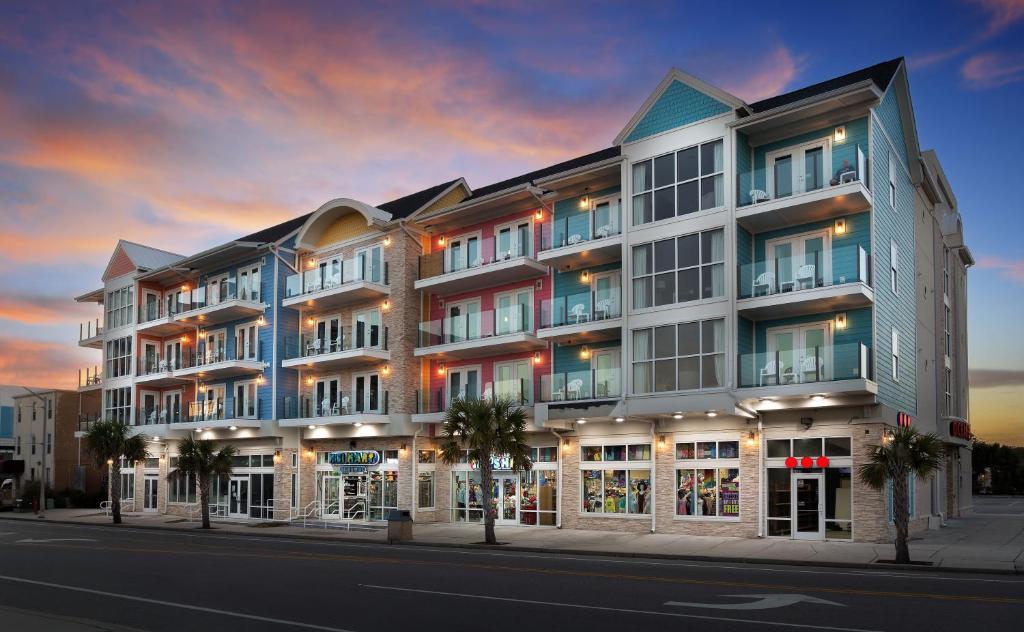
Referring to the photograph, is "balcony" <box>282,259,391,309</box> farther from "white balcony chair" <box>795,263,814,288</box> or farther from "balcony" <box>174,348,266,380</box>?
"white balcony chair" <box>795,263,814,288</box>

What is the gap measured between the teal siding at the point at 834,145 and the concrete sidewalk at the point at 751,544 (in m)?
10.8

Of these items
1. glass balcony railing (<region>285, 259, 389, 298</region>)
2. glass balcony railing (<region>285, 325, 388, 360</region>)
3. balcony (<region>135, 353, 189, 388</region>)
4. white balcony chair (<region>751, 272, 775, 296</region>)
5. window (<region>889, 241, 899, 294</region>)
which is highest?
glass balcony railing (<region>285, 259, 389, 298</region>)

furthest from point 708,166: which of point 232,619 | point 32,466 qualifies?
point 32,466

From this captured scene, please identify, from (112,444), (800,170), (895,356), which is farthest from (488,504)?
(112,444)

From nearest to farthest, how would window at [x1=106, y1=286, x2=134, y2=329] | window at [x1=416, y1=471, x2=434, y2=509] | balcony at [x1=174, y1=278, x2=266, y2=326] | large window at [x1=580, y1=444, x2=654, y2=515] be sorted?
large window at [x1=580, y1=444, x2=654, y2=515] < window at [x1=416, y1=471, x2=434, y2=509] < balcony at [x1=174, y1=278, x2=266, y2=326] < window at [x1=106, y1=286, x2=134, y2=329]

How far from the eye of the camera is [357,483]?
39688 mm

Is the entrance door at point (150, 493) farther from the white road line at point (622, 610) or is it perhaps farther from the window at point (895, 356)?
the window at point (895, 356)

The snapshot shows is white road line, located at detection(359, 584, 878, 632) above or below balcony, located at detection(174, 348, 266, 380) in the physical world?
below

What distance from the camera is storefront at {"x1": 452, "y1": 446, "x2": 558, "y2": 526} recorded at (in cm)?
3359

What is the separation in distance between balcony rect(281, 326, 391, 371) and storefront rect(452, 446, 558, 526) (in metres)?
6.15

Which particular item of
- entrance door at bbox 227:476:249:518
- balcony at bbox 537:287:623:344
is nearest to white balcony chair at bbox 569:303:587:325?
balcony at bbox 537:287:623:344

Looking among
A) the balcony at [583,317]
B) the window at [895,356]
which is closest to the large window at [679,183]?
the balcony at [583,317]

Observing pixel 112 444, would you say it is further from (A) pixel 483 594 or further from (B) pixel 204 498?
(A) pixel 483 594

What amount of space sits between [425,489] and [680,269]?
592 inches
